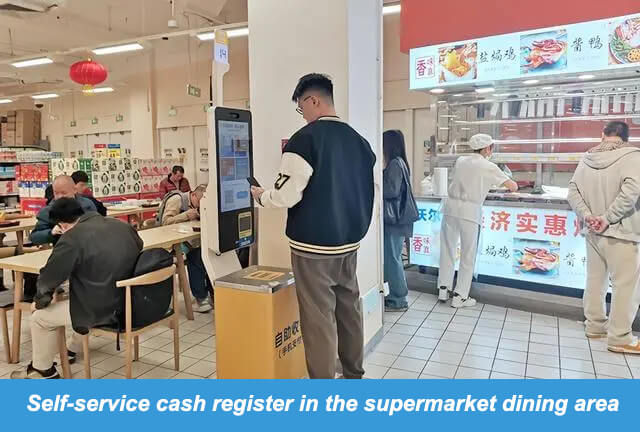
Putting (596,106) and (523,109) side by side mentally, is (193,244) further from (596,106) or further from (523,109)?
(596,106)

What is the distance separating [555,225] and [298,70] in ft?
8.95

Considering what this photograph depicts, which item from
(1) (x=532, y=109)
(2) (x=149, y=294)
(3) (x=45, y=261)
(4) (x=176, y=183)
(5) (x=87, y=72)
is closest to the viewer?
(2) (x=149, y=294)

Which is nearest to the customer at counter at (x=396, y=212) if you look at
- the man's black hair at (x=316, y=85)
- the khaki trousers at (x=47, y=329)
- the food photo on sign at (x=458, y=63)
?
the food photo on sign at (x=458, y=63)

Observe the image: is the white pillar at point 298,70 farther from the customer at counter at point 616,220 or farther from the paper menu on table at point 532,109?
the paper menu on table at point 532,109

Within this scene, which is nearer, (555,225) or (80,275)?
(80,275)

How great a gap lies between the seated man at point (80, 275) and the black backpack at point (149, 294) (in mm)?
85

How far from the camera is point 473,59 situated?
502 centimetres

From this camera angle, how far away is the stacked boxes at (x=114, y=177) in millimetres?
7934

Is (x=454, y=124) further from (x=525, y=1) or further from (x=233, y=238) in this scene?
(x=233, y=238)

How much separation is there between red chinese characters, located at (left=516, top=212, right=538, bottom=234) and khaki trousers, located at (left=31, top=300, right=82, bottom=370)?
3761mm

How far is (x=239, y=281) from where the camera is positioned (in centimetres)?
277

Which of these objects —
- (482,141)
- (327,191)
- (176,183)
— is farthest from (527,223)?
(176,183)

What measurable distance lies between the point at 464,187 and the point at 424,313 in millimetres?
1225

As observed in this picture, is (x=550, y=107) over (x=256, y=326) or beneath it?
over
